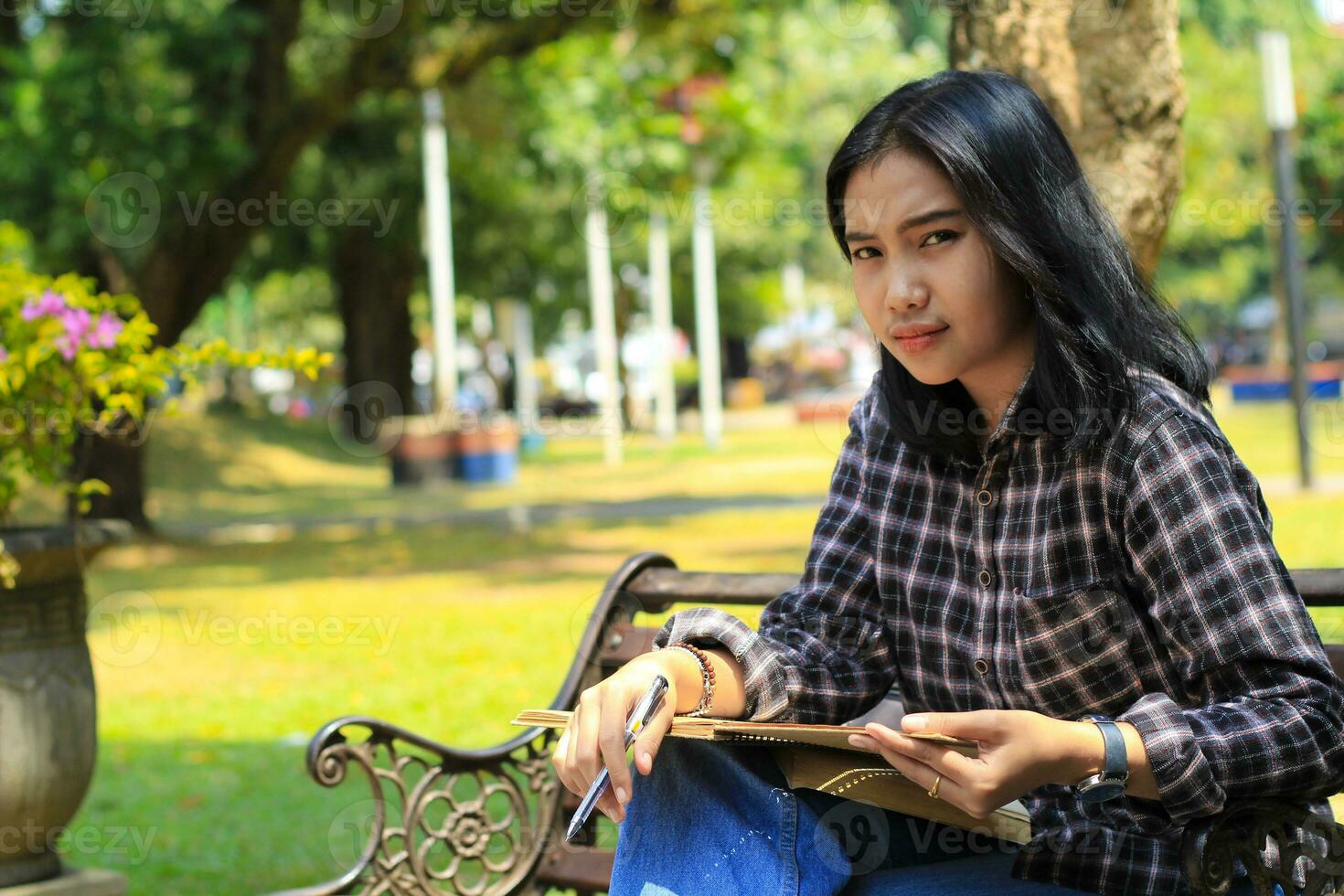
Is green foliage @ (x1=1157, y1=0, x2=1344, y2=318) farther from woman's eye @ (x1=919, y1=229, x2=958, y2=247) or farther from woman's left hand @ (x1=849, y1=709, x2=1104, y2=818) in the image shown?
woman's left hand @ (x1=849, y1=709, x2=1104, y2=818)

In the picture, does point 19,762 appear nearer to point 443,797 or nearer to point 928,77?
point 443,797

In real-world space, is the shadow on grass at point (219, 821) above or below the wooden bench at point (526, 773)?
below

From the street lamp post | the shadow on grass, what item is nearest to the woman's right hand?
the shadow on grass

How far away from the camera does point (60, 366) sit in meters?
4.31

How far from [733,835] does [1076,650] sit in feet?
1.66

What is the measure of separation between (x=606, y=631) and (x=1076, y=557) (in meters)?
1.41

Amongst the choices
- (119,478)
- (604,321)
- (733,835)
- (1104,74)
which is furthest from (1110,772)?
(604,321)

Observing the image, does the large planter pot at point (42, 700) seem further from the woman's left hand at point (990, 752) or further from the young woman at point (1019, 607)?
the woman's left hand at point (990, 752)

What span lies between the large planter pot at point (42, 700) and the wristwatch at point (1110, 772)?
310 centimetres

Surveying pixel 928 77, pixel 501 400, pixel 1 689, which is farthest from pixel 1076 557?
pixel 501 400

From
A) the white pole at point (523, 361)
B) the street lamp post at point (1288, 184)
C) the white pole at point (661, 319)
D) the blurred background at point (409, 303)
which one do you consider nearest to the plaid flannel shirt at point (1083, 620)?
the blurred background at point (409, 303)

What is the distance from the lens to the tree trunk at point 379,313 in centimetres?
2427

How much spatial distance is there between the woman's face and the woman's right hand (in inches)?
22.1

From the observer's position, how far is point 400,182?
66.8 feet
